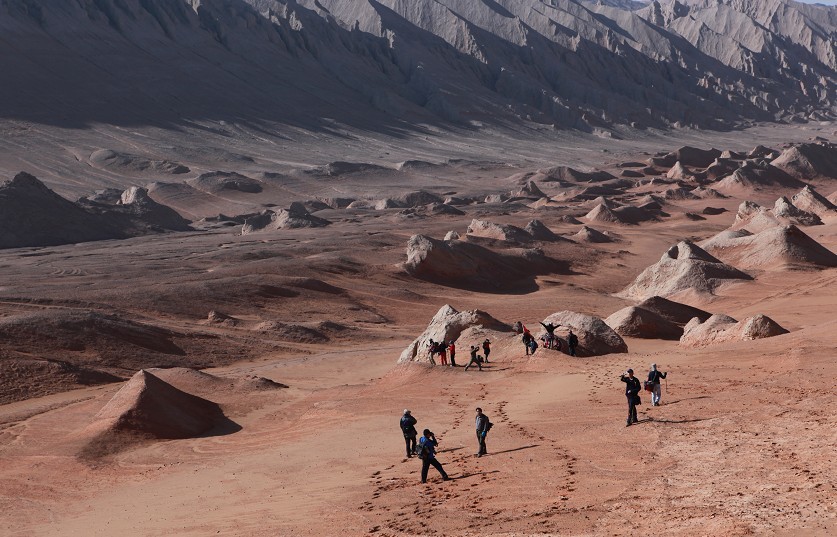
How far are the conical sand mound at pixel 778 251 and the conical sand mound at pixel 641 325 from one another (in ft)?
52.2

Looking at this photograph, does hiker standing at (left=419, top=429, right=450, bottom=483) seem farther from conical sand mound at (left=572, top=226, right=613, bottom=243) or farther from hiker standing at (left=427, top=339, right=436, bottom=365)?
conical sand mound at (left=572, top=226, right=613, bottom=243)

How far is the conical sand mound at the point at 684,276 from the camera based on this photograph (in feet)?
137

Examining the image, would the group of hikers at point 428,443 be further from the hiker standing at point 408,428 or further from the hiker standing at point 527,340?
the hiker standing at point 527,340

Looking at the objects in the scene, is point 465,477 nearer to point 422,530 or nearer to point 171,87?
point 422,530

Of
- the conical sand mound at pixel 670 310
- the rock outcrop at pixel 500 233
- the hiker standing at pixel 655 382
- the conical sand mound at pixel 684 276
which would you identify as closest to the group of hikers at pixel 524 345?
the hiker standing at pixel 655 382

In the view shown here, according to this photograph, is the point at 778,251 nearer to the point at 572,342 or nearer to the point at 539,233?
the point at 539,233

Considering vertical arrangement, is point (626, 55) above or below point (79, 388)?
above

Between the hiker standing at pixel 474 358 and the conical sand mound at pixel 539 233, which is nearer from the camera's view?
the hiker standing at pixel 474 358

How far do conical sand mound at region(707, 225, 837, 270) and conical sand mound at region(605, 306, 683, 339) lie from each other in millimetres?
15921

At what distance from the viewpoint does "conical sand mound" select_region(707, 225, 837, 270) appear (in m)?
45.8

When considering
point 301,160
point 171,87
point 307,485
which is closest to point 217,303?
point 307,485

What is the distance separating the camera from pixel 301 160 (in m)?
105

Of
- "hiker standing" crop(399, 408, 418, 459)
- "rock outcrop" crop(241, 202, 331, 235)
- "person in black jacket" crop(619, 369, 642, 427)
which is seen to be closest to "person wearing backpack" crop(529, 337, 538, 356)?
"person in black jacket" crop(619, 369, 642, 427)

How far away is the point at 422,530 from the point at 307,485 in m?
4.13
